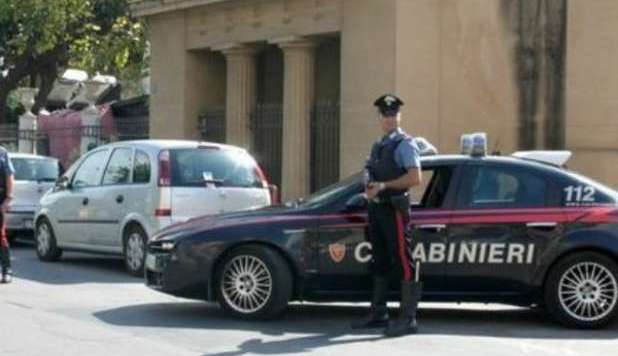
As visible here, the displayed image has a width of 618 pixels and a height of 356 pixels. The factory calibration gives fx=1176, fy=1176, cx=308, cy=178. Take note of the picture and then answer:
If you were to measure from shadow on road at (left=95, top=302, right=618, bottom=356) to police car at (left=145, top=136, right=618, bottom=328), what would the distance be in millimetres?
216

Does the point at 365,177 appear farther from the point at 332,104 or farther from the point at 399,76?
the point at 332,104

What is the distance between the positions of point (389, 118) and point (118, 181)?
18.1 ft

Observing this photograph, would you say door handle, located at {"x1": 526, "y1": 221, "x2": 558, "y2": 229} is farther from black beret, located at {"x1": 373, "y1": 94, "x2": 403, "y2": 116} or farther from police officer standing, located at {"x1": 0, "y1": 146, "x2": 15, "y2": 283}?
police officer standing, located at {"x1": 0, "y1": 146, "x2": 15, "y2": 283}

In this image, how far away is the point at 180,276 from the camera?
10094mm

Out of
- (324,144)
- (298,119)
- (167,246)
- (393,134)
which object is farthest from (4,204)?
(324,144)

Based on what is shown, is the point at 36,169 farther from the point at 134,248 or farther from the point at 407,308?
the point at 407,308

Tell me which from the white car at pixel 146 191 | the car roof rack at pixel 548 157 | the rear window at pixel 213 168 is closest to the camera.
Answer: the car roof rack at pixel 548 157

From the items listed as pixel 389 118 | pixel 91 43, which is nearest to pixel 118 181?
pixel 389 118

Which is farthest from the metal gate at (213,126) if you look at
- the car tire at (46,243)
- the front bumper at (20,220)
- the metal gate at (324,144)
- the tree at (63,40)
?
the tree at (63,40)

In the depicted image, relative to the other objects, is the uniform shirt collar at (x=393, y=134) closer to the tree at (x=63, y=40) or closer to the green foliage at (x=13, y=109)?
the tree at (x=63, y=40)

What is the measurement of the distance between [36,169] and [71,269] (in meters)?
4.61

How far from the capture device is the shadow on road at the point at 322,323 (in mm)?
9216

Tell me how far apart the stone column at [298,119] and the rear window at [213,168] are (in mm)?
5874

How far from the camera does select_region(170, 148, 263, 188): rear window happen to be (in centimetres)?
1352
